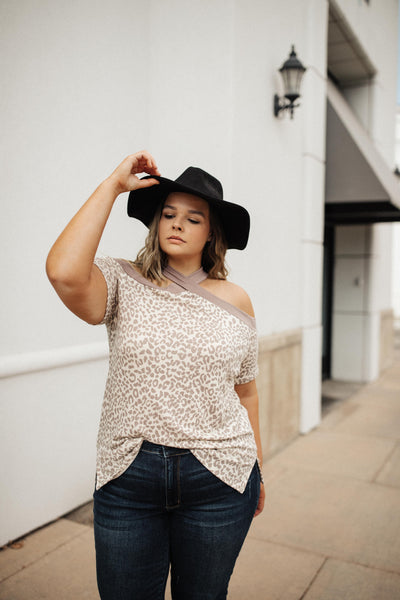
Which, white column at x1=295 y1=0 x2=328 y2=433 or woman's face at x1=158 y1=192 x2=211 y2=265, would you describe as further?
white column at x1=295 y1=0 x2=328 y2=433

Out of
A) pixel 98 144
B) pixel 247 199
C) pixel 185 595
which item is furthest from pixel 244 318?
pixel 247 199

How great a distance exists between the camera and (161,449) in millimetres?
1623

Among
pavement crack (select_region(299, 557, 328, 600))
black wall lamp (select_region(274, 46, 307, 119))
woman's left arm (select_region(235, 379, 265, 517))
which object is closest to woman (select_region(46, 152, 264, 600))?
woman's left arm (select_region(235, 379, 265, 517))

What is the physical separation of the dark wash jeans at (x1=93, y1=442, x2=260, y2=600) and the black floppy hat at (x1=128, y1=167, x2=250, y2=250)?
2.64 ft

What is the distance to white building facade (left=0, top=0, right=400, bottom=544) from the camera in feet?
10.7

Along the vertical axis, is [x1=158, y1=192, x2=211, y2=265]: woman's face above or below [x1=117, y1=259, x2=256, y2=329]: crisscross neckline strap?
above

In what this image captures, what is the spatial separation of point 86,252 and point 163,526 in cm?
87

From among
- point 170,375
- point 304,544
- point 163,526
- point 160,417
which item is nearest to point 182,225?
point 170,375

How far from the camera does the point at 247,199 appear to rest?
4.62m

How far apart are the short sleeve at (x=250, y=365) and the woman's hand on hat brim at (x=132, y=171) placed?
628 mm

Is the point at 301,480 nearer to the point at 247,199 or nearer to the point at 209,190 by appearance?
the point at 247,199

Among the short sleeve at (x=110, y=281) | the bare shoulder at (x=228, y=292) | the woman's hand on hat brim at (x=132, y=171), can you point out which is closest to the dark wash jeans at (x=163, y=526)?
the short sleeve at (x=110, y=281)

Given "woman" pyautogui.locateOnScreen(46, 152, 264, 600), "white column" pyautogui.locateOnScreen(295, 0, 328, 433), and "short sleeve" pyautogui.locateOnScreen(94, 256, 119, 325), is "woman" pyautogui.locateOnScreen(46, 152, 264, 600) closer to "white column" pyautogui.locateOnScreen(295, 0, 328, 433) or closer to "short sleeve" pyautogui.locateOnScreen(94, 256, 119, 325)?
"short sleeve" pyautogui.locateOnScreen(94, 256, 119, 325)

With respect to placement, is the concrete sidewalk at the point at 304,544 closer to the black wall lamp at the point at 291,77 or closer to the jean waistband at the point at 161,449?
the jean waistband at the point at 161,449
